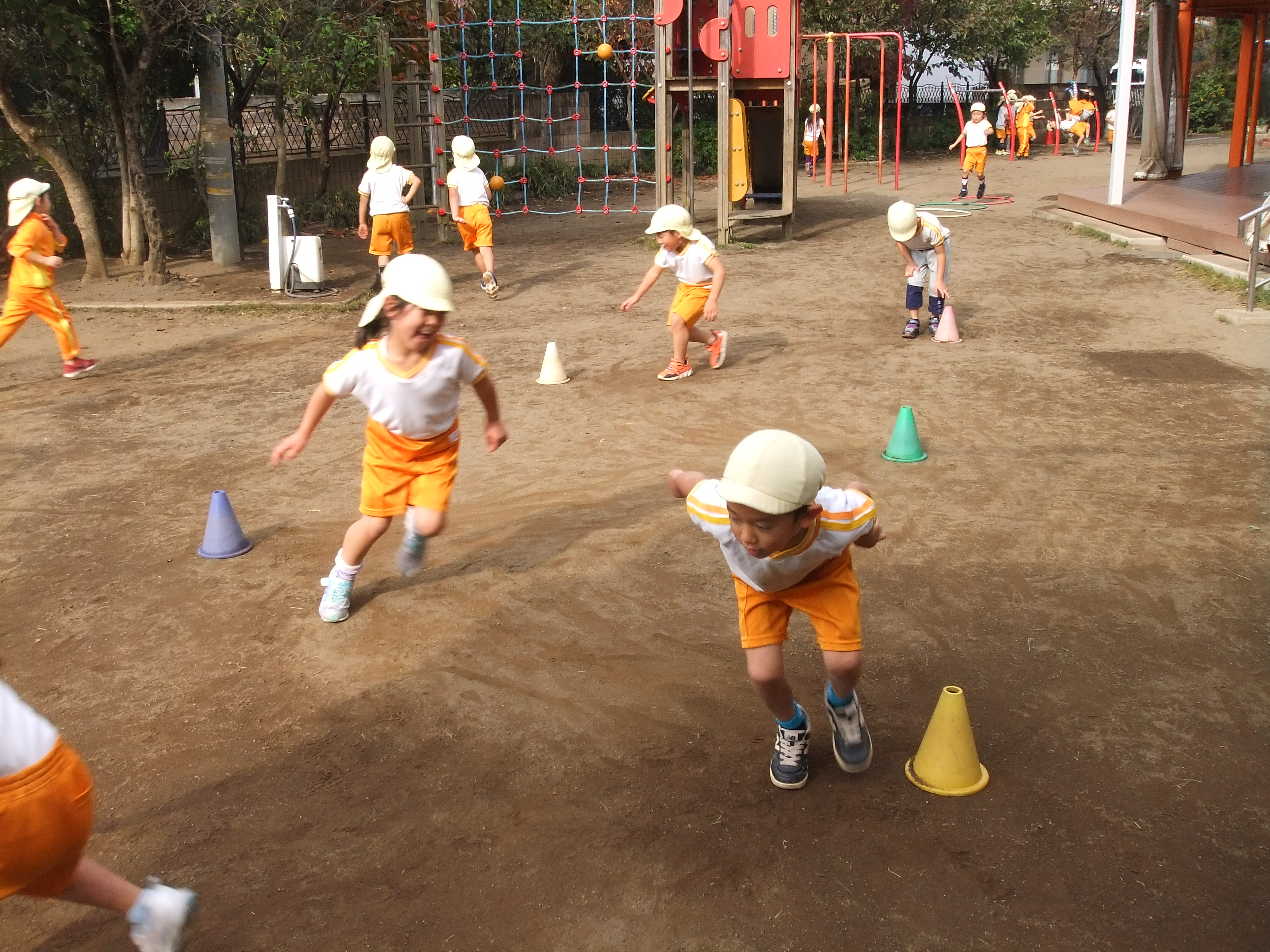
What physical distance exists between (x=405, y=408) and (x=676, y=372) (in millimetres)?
4590

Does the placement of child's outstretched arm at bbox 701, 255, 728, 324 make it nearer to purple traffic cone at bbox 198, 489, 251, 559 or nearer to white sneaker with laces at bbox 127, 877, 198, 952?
purple traffic cone at bbox 198, 489, 251, 559

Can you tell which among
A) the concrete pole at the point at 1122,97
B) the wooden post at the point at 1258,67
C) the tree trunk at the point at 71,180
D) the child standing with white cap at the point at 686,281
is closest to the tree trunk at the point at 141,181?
the tree trunk at the point at 71,180

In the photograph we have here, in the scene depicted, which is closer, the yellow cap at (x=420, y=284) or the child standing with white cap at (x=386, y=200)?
the yellow cap at (x=420, y=284)

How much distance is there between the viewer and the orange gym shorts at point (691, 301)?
912cm

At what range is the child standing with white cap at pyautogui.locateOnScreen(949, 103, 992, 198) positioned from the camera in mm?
20266

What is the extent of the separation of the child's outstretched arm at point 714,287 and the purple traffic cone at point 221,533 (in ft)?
13.8

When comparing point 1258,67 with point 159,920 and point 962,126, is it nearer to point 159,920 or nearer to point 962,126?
point 962,126

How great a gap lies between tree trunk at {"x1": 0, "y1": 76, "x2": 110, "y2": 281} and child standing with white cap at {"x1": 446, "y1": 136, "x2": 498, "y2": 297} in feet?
14.5

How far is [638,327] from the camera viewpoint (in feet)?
37.2

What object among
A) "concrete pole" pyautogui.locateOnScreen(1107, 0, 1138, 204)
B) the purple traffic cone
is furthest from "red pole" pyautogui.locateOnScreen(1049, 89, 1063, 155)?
the purple traffic cone

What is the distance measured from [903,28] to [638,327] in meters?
25.5

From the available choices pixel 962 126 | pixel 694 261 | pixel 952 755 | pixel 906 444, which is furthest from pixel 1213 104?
pixel 952 755

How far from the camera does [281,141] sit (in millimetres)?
17688

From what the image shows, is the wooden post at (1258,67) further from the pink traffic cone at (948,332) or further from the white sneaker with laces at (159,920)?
the white sneaker with laces at (159,920)
